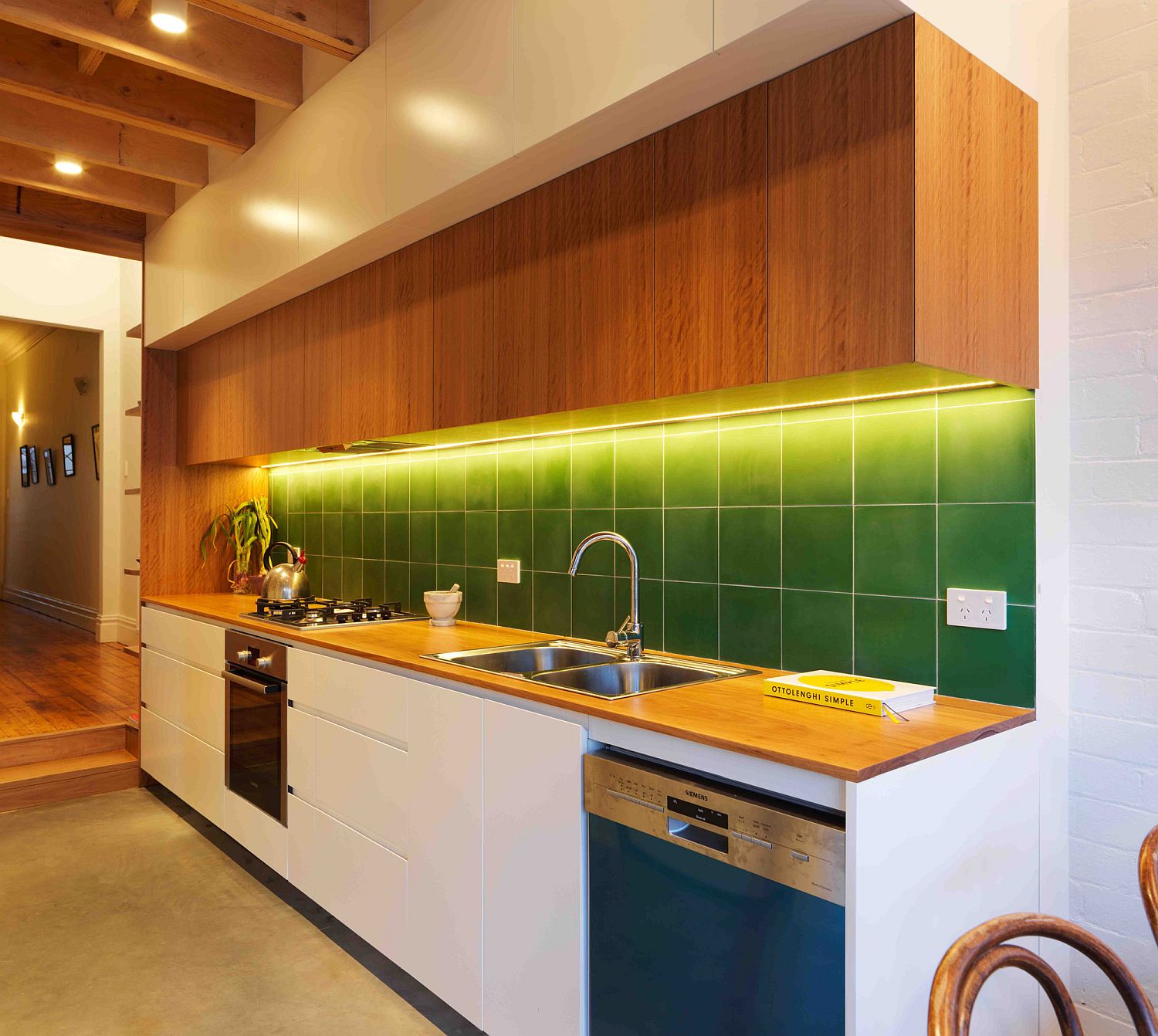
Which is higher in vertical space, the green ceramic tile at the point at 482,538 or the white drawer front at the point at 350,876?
the green ceramic tile at the point at 482,538

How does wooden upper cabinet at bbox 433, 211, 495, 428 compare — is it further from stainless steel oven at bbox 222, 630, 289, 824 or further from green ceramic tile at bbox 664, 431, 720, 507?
Answer: stainless steel oven at bbox 222, 630, 289, 824

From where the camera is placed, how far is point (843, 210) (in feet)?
5.24

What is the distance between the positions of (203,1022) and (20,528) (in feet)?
33.9

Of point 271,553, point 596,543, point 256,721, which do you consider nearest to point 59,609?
point 271,553

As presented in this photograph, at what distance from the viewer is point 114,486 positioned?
738cm

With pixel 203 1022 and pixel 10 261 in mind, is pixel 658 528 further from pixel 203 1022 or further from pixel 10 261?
pixel 10 261

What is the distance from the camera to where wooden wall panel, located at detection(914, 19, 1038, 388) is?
1.52 metres

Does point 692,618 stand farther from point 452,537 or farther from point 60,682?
point 60,682

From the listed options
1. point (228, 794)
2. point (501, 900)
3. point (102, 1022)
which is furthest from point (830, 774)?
point (228, 794)

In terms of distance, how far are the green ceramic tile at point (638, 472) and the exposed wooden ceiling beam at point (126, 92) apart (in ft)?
6.78

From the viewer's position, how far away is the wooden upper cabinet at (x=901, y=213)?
1.51 metres

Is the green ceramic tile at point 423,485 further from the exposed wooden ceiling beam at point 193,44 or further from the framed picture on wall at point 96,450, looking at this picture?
the framed picture on wall at point 96,450

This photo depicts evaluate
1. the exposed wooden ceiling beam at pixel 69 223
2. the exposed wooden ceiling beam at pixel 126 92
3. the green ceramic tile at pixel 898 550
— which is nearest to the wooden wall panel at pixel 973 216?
the green ceramic tile at pixel 898 550

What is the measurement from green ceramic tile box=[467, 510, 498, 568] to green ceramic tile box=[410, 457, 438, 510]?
252 millimetres
